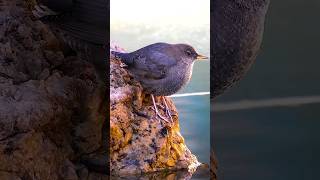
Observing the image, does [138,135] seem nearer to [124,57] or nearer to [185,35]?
[124,57]

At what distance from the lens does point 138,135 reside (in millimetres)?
3082

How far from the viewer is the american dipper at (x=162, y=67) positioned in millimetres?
3107

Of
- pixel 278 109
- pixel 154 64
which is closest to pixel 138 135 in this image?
pixel 154 64

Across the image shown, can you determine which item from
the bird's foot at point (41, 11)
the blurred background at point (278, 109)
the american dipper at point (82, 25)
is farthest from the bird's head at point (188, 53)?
the bird's foot at point (41, 11)

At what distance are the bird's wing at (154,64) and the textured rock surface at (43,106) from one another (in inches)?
13.8

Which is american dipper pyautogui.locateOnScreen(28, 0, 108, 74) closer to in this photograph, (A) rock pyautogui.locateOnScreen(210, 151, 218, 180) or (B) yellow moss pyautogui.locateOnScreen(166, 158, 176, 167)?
(B) yellow moss pyautogui.locateOnScreen(166, 158, 176, 167)

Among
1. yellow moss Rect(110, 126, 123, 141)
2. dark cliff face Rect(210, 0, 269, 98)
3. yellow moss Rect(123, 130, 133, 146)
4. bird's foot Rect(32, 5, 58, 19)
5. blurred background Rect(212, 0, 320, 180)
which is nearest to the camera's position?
bird's foot Rect(32, 5, 58, 19)

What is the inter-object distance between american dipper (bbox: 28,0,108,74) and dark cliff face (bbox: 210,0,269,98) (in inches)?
31.6

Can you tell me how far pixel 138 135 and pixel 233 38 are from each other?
3.14ft

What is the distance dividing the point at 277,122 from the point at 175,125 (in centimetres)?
95

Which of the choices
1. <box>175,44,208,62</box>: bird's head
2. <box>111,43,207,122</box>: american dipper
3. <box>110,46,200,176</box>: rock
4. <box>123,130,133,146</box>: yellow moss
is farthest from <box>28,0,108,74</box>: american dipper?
<box>175,44,208,62</box>: bird's head

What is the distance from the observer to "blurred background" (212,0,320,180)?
3.54 meters

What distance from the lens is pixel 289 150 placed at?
3836mm

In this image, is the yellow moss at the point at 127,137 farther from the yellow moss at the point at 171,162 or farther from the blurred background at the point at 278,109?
the blurred background at the point at 278,109
